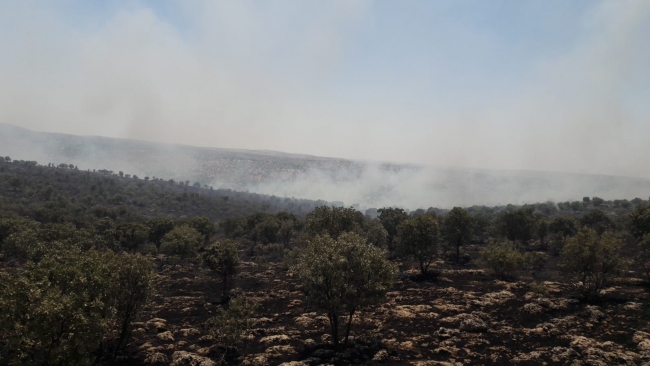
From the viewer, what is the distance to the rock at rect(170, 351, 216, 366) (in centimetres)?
3438

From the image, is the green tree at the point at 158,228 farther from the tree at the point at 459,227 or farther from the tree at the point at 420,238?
the tree at the point at 459,227

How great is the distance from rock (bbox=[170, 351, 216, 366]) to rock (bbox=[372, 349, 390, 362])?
16.9m

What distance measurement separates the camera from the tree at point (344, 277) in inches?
1384

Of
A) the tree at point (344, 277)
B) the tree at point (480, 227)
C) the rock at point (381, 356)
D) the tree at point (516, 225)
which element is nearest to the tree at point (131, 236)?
the tree at point (344, 277)

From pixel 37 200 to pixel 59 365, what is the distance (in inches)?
7522

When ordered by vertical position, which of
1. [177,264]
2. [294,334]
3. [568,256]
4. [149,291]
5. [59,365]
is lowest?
[177,264]

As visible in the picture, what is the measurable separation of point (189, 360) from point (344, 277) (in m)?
18.6

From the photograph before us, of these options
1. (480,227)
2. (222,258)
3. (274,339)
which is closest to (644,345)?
(274,339)

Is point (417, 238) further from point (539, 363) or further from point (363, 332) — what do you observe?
point (539, 363)

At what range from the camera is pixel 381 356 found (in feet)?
116

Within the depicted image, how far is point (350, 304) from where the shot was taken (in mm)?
35469

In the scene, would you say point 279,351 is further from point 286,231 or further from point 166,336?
point 286,231

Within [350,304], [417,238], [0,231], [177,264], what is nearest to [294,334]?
[350,304]

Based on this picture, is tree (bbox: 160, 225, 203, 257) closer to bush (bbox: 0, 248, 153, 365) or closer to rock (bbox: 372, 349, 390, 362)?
bush (bbox: 0, 248, 153, 365)
